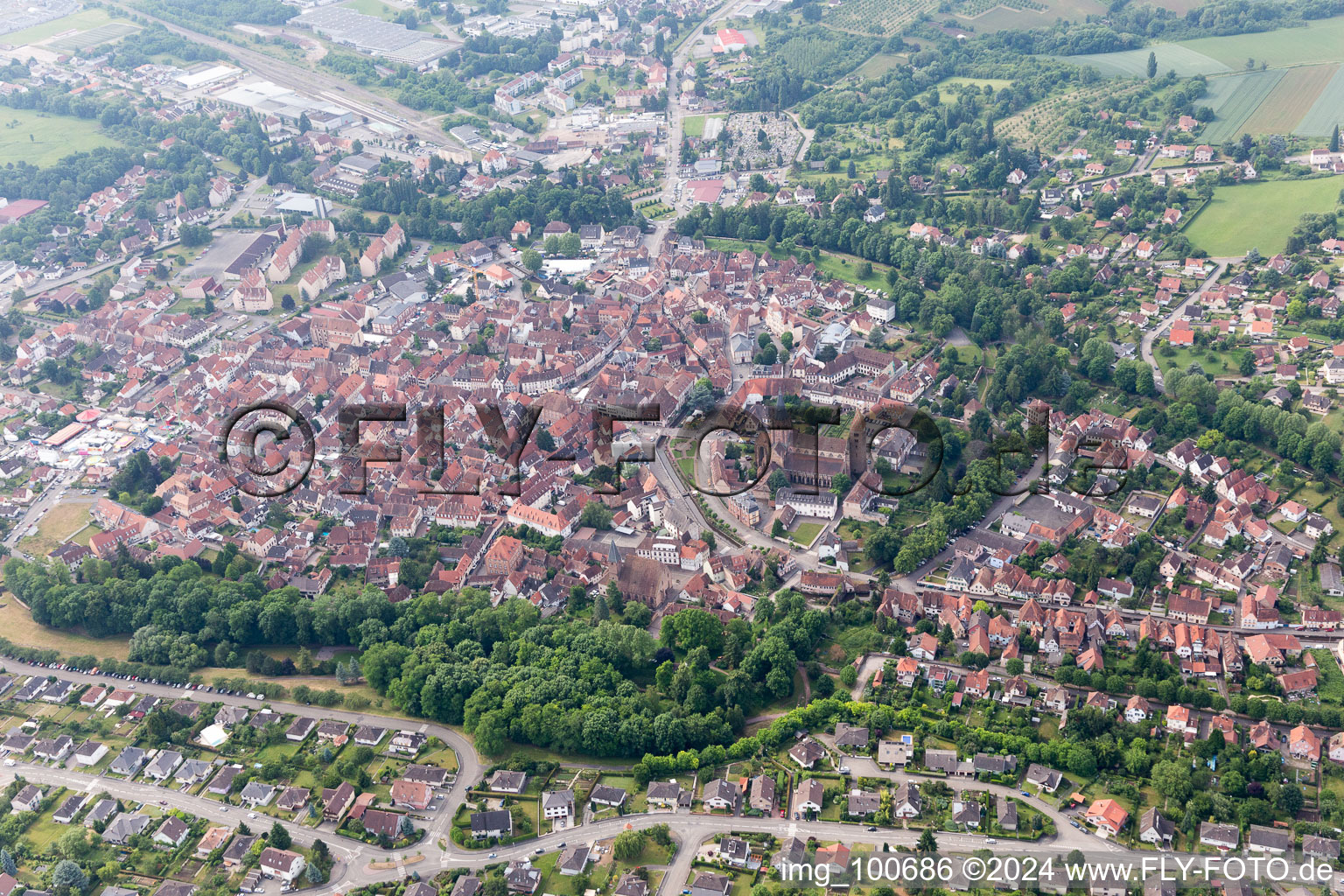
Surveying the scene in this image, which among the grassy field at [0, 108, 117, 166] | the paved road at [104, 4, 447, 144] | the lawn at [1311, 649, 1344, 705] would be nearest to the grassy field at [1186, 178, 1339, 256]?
the lawn at [1311, 649, 1344, 705]

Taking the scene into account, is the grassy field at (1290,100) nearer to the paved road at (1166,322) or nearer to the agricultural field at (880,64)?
the paved road at (1166,322)

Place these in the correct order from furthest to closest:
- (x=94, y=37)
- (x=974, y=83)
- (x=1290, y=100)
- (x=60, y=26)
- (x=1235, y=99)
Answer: (x=60, y=26)
(x=94, y=37)
(x=974, y=83)
(x=1235, y=99)
(x=1290, y=100)

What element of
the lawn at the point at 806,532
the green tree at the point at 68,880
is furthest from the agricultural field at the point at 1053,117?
the green tree at the point at 68,880

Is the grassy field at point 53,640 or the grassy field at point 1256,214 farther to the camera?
the grassy field at point 1256,214

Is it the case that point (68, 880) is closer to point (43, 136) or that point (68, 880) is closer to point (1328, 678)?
point (1328, 678)

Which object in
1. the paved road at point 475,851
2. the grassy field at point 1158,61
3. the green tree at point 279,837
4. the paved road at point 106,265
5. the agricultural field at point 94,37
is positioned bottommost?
the paved road at point 475,851

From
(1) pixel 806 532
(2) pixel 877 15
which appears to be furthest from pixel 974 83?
(1) pixel 806 532
